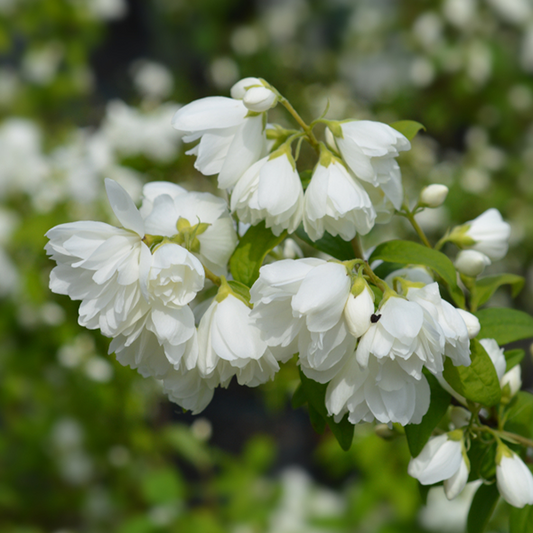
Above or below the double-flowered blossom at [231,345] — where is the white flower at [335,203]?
above

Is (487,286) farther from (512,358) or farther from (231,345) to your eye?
(231,345)

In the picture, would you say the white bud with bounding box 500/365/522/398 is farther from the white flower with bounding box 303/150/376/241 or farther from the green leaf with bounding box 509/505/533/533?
the white flower with bounding box 303/150/376/241

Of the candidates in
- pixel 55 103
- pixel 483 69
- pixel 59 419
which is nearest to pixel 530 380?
pixel 483 69

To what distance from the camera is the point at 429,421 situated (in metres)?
0.54

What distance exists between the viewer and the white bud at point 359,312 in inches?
17.4

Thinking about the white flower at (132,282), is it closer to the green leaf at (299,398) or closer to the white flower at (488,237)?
the green leaf at (299,398)

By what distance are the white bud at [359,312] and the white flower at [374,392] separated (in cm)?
4

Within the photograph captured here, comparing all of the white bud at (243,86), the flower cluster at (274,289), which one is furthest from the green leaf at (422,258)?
the white bud at (243,86)

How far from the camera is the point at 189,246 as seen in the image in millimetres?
505

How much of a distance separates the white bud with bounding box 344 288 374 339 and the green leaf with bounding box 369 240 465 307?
116 mm

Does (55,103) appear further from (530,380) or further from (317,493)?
(530,380)

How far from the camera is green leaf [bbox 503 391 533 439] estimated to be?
2.13 ft

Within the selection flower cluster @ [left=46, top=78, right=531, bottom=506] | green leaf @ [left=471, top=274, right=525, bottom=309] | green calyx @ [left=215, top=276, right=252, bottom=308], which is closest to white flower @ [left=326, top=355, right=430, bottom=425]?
flower cluster @ [left=46, top=78, right=531, bottom=506]

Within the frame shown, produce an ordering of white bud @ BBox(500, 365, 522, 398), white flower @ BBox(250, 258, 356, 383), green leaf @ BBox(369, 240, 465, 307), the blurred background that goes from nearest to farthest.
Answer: white flower @ BBox(250, 258, 356, 383)
green leaf @ BBox(369, 240, 465, 307)
white bud @ BBox(500, 365, 522, 398)
the blurred background
